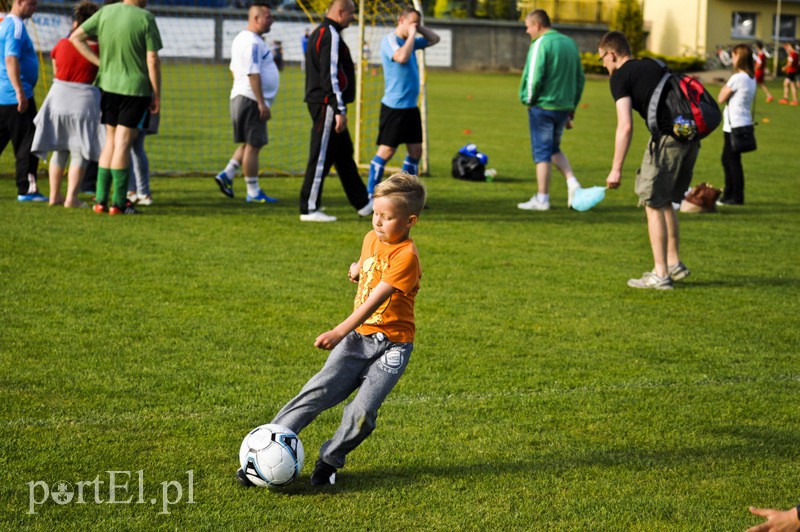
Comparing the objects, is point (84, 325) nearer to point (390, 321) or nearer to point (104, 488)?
point (104, 488)

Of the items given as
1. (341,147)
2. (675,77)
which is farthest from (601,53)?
(341,147)

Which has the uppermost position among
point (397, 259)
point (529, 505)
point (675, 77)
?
point (675, 77)

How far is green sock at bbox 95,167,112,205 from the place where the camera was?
35.4ft

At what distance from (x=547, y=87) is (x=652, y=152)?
3.93m

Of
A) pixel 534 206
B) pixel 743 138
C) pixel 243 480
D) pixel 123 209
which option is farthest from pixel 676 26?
pixel 243 480

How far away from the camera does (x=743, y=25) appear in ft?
177

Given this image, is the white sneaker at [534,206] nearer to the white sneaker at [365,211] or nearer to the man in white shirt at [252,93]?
the white sneaker at [365,211]

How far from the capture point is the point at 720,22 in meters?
52.6

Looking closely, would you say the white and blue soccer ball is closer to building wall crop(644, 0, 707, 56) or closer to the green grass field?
the green grass field

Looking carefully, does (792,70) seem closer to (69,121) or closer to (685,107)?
(685,107)

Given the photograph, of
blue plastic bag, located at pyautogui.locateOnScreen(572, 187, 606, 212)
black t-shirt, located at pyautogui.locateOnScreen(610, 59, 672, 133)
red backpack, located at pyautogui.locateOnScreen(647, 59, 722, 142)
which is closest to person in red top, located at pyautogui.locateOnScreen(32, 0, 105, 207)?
blue plastic bag, located at pyautogui.locateOnScreen(572, 187, 606, 212)

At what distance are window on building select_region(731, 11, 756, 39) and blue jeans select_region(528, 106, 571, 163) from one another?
45056mm

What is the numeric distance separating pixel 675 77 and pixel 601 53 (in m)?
0.66

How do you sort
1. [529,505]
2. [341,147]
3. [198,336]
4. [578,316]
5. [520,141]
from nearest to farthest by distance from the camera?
1. [529,505]
2. [198,336]
3. [578,316]
4. [341,147]
5. [520,141]
